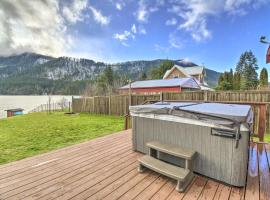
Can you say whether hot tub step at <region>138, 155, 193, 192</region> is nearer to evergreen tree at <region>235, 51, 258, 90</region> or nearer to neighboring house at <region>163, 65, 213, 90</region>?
neighboring house at <region>163, 65, 213, 90</region>

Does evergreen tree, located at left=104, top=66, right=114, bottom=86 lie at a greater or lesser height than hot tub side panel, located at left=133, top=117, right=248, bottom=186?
greater

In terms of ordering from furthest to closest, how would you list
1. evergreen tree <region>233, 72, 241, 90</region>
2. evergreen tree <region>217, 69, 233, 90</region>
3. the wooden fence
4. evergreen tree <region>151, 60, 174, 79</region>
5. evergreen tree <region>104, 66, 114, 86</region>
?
1. evergreen tree <region>151, 60, 174, 79</region>
2. evergreen tree <region>104, 66, 114, 86</region>
3. evergreen tree <region>233, 72, 241, 90</region>
4. evergreen tree <region>217, 69, 233, 90</region>
5. the wooden fence

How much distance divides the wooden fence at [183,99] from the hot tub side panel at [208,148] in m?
2.05

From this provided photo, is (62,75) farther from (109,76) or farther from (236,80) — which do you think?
(236,80)

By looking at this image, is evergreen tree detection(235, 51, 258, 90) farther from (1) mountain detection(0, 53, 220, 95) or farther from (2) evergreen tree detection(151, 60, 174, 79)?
(1) mountain detection(0, 53, 220, 95)

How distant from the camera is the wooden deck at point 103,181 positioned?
6.57 ft

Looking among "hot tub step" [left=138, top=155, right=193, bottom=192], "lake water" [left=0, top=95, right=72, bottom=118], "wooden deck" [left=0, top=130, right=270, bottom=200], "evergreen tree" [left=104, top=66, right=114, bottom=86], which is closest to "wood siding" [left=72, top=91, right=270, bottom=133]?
"wooden deck" [left=0, top=130, right=270, bottom=200]

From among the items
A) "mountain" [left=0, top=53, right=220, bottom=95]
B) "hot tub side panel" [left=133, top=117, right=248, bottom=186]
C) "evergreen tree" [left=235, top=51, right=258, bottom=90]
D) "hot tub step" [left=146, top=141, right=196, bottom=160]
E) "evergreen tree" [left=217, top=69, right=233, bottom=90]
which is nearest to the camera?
"hot tub side panel" [left=133, top=117, right=248, bottom=186]

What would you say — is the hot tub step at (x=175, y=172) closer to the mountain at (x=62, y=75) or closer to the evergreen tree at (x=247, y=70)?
the evergreen tree at (x=247, y=70)

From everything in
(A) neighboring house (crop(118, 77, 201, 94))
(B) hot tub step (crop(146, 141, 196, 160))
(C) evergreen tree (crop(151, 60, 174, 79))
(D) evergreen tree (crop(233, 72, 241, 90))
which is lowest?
(B) hot tub step (crop(146, 141, 196, 160))

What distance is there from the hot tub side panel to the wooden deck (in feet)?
0.47

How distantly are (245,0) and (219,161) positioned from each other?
Answer: 993 centimetres

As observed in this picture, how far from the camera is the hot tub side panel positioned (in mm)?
2111

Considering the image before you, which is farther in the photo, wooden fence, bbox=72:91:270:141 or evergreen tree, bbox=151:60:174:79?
evergreen tree, bbox=151:60:174:79
